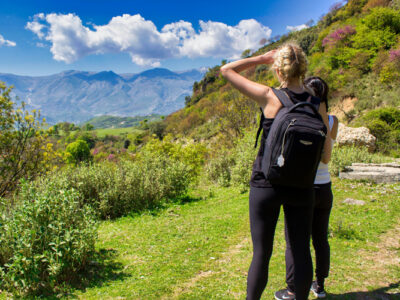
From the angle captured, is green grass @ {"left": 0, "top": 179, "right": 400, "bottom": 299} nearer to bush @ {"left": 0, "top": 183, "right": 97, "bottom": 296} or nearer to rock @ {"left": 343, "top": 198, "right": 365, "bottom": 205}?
rock @ {"left": 343, "top": 198, "right": 365, "bottom": 205}

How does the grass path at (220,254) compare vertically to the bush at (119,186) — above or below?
below

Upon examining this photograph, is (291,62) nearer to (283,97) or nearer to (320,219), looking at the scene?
(283,97)

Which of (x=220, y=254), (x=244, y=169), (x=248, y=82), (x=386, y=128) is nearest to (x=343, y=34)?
(x=386, y=128)

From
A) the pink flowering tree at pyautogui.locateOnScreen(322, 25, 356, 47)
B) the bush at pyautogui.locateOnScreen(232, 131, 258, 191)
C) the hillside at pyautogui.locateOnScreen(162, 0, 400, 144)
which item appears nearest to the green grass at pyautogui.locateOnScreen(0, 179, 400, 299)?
the bush at pyautogui.locateOnScreen(232, 131, 258, 191)

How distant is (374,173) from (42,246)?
8.33m

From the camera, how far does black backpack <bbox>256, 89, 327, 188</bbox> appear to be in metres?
1.73

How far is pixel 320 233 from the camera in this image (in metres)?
2.55

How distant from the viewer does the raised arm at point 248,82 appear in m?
1.87

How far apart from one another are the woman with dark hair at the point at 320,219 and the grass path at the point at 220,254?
0.79ft

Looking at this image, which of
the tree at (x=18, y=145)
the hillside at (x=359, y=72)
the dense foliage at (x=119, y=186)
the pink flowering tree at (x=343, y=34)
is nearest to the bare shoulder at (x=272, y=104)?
the dense foliage at (x=119, y=186)

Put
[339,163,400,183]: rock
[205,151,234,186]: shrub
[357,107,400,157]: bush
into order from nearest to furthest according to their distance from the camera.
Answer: [339,163,400,183]: rock, [205,151,234,186]: shrub, [357,107,400,157]: bush

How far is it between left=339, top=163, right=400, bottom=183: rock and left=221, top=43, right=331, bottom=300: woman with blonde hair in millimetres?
6888

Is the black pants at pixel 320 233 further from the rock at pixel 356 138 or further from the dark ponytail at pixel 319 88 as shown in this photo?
the rock at pixel 356 138

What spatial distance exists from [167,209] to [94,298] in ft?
14.7
